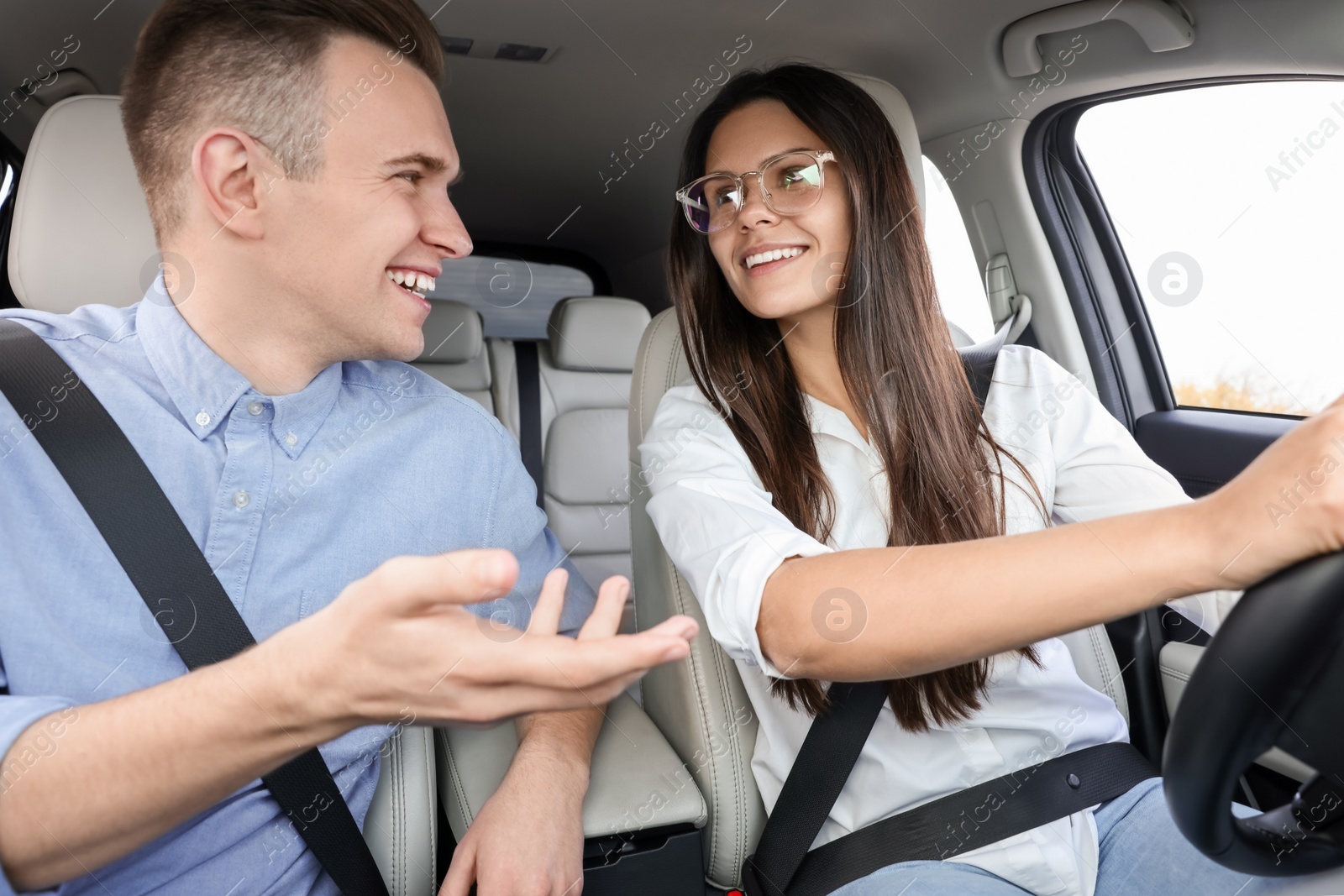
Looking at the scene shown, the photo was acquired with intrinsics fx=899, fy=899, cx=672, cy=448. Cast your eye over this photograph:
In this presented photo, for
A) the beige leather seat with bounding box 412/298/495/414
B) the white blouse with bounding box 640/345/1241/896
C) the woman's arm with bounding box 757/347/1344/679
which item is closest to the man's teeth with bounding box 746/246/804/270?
the white blouse with bounding box 640/345/1241/896

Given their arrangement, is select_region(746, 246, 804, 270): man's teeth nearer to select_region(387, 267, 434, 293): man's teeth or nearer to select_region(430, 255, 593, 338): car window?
select_region(387, 267, 434, 293): man's teeth

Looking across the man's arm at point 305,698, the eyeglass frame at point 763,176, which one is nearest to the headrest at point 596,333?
the eyeglass frame at point 763,176

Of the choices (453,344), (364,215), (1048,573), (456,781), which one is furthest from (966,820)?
(453,344)

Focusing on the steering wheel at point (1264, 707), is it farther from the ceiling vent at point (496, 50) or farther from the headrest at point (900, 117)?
the ceiling vent at point (496, 50)

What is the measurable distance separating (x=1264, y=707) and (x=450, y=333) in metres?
2.40

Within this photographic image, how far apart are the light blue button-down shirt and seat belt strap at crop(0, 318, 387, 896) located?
0.03 m

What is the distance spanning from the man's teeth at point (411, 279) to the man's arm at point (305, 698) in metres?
0.69

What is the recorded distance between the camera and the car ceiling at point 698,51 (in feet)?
5.05

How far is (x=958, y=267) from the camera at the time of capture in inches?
91.2

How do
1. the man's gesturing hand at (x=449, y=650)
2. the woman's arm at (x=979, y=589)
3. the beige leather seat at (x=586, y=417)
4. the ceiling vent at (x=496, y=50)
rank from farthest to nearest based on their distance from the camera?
the beige leather seat at (x=586, y=417), the ceiling vent at (x=496, y=50), the woman's arm at (x=979, y=589), the man's gesturing hand at (x=449, y=650)

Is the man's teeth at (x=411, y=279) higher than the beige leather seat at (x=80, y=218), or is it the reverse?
the beige leather seat at (x=80, y=218)

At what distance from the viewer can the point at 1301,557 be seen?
28.8 inches

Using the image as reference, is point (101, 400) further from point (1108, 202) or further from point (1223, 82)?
point (1108, 202)

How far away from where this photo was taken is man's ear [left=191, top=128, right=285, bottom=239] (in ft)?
3.90
